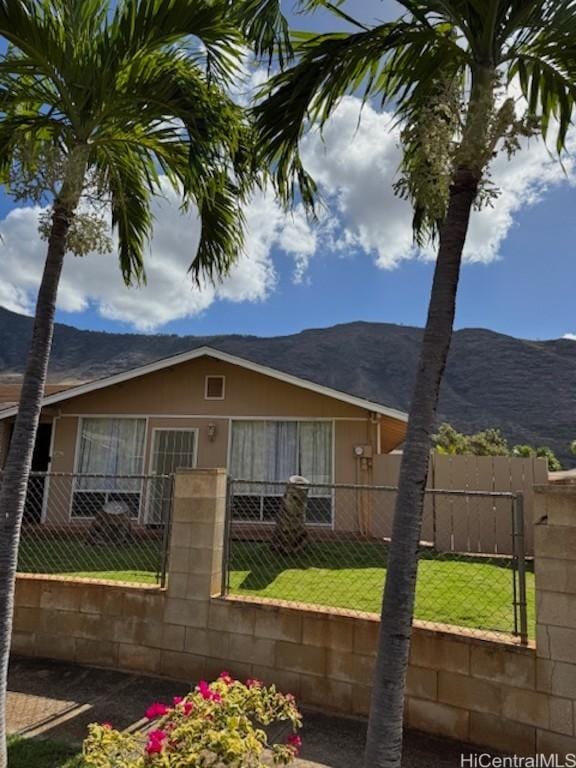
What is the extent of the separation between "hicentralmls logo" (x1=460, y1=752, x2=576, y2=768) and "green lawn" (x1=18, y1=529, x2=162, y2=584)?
383 cm

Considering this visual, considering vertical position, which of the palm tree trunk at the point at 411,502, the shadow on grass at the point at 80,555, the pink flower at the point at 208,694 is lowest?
the shadow on grass at the point at 80,555

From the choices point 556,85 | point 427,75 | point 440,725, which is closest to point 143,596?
point 440,725

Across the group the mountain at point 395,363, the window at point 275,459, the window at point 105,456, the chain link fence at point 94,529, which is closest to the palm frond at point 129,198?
the chain link fence at point 94,529

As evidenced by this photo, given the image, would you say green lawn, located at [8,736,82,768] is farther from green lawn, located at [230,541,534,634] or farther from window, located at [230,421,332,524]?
window, located at [230,421,332,524]

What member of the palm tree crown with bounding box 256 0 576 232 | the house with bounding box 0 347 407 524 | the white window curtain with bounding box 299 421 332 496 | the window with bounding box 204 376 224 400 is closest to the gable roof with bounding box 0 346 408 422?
the house with bounding box 0 347 407 524

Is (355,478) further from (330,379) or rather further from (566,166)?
(330,379)

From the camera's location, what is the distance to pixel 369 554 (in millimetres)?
9312

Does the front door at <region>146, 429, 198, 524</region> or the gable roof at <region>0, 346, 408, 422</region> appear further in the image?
the front door at <region>146, 429, 198, 524</region>

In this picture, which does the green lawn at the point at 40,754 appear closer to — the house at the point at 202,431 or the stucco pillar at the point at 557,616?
the stucco pillar at the point at 557,616

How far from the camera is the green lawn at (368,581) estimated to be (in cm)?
578

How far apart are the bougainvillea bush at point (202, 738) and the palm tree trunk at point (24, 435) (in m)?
1.30

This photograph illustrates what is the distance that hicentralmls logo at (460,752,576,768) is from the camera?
3.34 meters

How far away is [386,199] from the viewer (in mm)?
4367

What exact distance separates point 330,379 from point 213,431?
59666 millimetres
